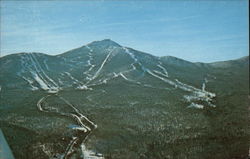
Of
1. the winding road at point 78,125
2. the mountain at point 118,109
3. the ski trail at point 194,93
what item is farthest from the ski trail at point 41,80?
the ski trail at point 194,93

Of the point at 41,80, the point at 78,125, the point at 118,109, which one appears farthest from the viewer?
the point at 41,80

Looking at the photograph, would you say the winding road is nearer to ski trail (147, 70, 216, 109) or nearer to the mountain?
the mountain

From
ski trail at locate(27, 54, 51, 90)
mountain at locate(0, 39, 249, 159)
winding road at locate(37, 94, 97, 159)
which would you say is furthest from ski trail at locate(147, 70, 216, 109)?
ski trail at locate(27, 54, 51, 90)

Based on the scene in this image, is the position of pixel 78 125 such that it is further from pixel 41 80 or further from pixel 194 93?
pixel 194 93

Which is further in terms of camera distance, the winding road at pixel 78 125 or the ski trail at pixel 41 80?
the ski trail at pixel 41 80

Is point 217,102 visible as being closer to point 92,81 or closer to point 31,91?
point 92,81

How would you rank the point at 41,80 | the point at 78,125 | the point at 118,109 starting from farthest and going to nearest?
the point at 41,80 → the point at 118,109 → the point at 78,125

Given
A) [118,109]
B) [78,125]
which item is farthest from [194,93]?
[78,125]

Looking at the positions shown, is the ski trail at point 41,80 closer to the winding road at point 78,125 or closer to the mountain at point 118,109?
the mountain at point 118,109

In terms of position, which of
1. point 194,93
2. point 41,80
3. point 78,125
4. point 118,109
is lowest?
point 78,125
